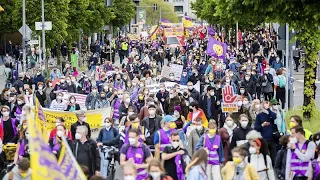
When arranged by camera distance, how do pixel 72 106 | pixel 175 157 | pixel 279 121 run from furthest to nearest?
pixel 72 106 < pixel 279 121 < pixel 175 157

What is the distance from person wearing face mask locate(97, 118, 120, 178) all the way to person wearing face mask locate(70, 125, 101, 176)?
2188 mm

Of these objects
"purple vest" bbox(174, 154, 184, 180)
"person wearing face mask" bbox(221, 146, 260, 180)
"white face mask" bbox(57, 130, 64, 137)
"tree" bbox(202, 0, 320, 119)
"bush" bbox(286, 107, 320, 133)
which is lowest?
"bush" bbox(286, 107, 320, 133)

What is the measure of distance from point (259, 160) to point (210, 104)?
33.1 feet

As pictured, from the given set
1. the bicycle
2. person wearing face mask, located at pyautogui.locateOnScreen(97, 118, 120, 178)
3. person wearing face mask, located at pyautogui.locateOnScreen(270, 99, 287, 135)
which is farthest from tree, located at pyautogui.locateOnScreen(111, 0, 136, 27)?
the bicycle

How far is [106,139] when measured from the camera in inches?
666

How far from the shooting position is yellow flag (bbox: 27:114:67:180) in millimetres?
9297

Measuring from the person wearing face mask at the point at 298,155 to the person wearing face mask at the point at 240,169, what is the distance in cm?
104

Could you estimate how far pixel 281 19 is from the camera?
20750 mm

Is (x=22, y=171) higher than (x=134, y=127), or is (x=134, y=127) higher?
(x=134, y=127)

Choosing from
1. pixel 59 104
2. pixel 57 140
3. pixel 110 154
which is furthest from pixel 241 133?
pixel 59 104

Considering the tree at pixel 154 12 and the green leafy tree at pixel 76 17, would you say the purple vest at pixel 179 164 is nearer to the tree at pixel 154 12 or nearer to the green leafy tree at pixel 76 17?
the green leafy tree at pixel 76 17

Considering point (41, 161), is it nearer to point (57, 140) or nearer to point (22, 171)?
point (22, 171)

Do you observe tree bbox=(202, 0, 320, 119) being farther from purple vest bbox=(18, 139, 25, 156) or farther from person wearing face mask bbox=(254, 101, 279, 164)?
purple vest bbox=(18, 139, 25, 156)

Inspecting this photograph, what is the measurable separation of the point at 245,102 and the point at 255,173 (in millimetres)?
9205
